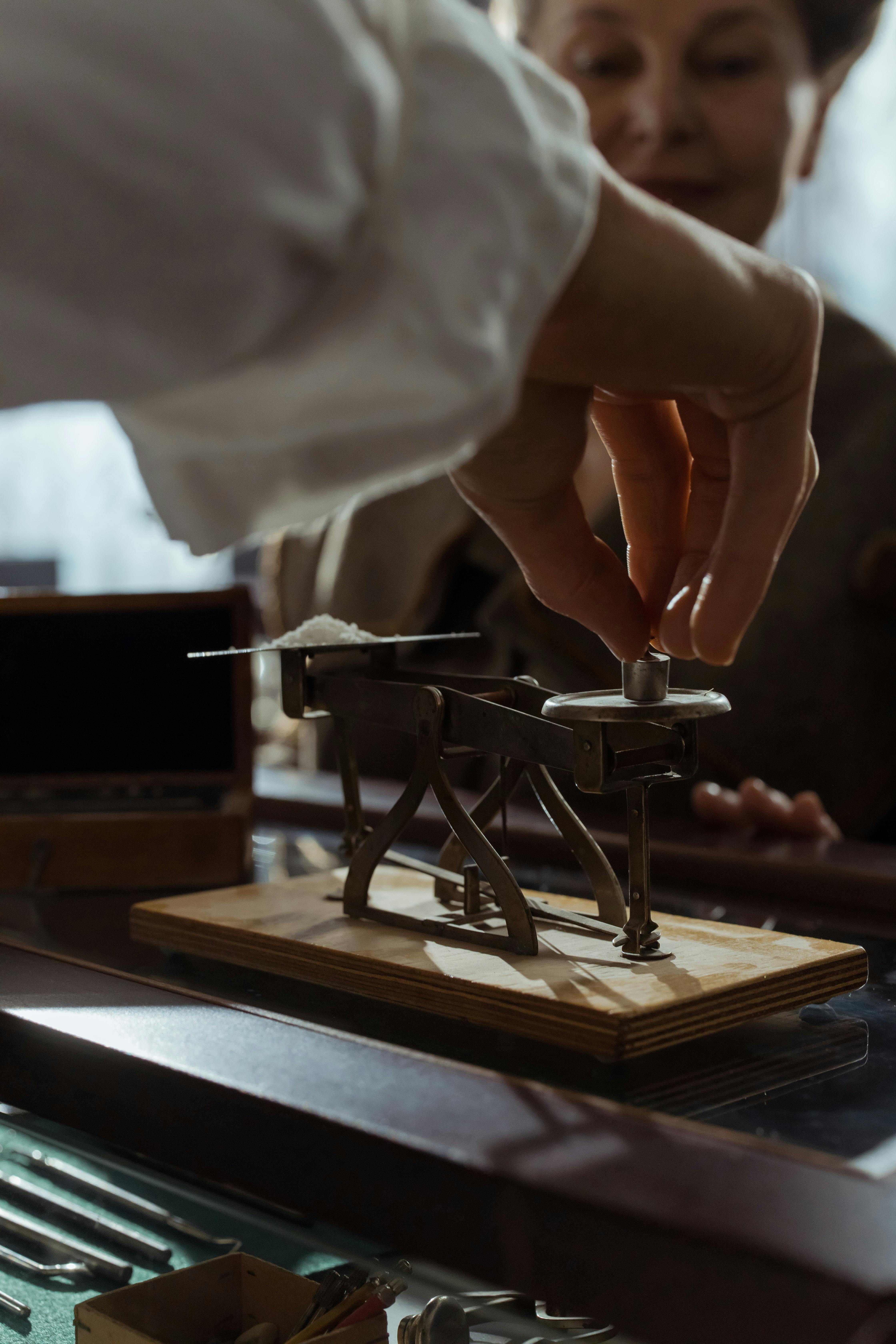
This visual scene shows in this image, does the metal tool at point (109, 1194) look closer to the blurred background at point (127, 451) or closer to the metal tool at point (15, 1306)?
the metal tool at point (15, 1306)

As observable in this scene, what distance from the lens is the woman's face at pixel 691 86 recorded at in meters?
1.54

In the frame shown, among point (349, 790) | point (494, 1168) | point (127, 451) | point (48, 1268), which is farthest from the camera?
point (127, 451)

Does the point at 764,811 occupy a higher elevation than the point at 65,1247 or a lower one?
higher

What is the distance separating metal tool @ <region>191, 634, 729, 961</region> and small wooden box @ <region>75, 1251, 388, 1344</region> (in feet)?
0.69

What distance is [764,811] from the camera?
127 centimetres

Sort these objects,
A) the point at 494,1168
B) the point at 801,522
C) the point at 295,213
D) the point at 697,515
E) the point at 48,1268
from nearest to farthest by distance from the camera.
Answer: the point at 295,213
the point at 494,1168
the point at 697,515
the point at 48,1268
the point at 801,522

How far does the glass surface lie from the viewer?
55cm

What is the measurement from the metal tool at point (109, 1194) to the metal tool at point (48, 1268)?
6cm

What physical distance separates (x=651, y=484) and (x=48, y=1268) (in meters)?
0.62

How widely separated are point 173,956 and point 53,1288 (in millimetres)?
216

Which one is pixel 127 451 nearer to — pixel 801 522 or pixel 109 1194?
pixel 801 522

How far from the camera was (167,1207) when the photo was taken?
3.01 ft

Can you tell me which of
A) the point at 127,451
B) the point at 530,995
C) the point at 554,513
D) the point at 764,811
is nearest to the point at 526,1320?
the point at 530,995

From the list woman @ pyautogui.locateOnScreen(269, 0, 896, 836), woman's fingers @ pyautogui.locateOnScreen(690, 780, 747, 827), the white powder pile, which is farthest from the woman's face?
the white powder pile
